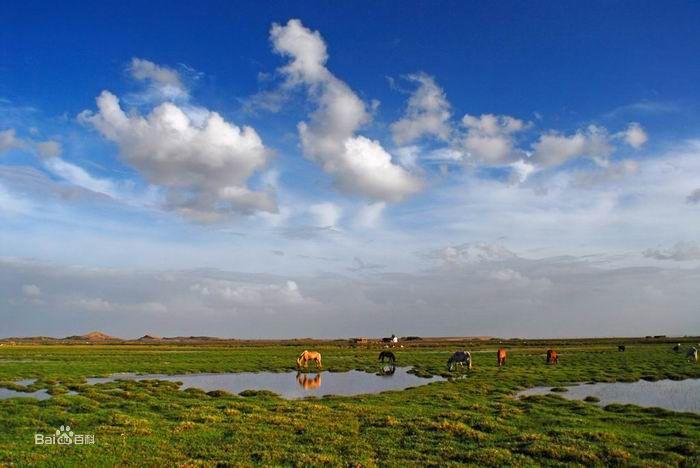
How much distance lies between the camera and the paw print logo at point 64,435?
53.5 ft

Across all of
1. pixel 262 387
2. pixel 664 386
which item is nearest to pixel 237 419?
pixel 262 387

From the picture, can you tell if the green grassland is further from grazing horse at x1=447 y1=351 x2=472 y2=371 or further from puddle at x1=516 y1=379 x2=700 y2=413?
grazing horse at x1=447 y1=351 x2=472 y2=371

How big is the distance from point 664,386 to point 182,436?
35570mm

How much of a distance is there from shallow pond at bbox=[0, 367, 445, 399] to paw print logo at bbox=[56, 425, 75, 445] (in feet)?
46.1

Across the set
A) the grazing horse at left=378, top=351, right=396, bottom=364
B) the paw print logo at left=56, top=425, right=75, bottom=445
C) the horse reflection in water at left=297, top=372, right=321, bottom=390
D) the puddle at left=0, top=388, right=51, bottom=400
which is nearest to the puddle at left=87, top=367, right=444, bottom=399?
the horse reflection in water at left=297, top=372, right=321, bottom=390

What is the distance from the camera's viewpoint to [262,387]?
37.1m

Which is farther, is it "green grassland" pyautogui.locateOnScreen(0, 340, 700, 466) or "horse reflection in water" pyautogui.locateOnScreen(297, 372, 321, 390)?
"horse reflection in water" pyautogui.locateOnScreen(297, 372, 321, 390)

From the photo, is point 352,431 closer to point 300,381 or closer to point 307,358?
point 300,381

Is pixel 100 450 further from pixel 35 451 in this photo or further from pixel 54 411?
pixel 54 411

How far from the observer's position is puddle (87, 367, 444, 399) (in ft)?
115

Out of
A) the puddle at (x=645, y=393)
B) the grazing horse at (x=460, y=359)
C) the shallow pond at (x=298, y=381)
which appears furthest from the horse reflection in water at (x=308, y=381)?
the puddle at (x=645, y=393)

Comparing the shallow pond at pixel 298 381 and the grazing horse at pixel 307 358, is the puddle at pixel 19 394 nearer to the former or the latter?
the shallow pond at pixel 298 381

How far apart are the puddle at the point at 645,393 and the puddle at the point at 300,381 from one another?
10968 mm

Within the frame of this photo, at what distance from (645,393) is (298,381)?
26.4 metres
